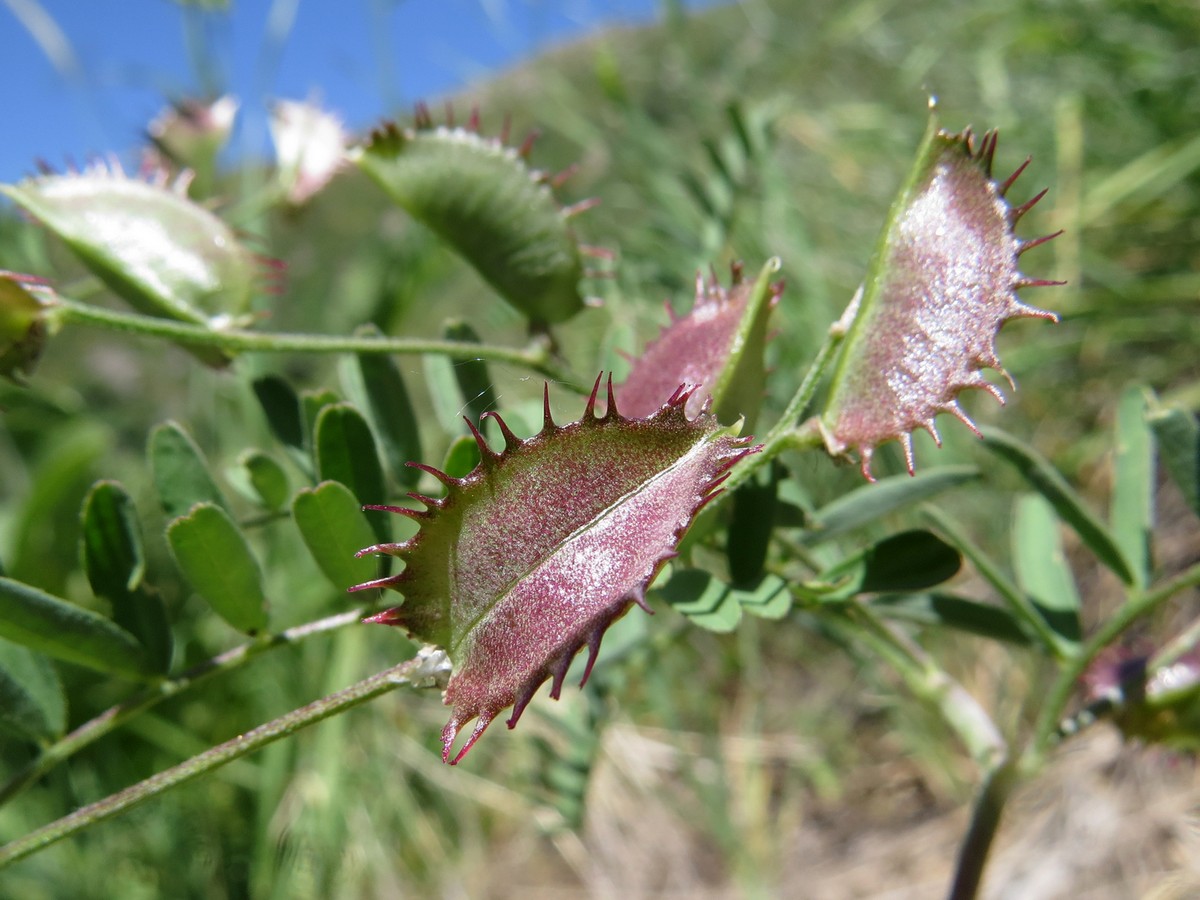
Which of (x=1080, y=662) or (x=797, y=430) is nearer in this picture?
(x=797, y=430)

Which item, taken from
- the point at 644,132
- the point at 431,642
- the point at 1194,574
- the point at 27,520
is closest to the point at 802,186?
the point at 644,132

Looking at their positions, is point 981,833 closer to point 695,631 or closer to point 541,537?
point 541,537

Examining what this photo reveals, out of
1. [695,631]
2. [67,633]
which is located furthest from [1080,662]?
[695,631]

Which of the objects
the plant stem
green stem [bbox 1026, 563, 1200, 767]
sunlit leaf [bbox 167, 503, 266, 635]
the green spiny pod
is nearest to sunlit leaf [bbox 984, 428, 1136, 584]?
green stem [bbox 1026, 563, 1200, 767]

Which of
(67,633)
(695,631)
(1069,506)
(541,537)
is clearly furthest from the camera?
(695,631)

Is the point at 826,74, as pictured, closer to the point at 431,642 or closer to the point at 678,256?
the point at 678,256

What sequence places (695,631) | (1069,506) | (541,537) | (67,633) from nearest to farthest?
(541,537)
(67,633)
(1069,506)
(695,631)
